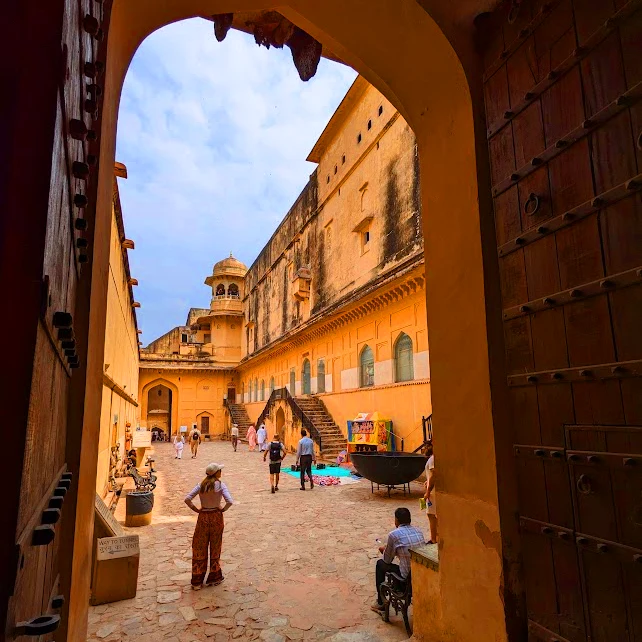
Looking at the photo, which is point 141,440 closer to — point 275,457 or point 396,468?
point 275,457

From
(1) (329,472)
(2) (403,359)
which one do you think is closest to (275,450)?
(1) (329,472)

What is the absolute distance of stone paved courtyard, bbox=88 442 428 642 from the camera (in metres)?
4.40

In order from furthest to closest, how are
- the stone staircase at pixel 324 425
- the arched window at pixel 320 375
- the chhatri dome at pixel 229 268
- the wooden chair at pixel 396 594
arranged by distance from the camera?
the chhatri dome at pixel 229 268
the arched window at pixel 320 375
the stone staircase at pixel 324 425
the wooden chair at pixel 396 594

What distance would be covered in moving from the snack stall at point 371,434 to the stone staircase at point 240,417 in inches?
688

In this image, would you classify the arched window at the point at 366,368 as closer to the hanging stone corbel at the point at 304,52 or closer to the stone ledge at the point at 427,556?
the stone ledge at the point at 427,556

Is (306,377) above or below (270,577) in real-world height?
above

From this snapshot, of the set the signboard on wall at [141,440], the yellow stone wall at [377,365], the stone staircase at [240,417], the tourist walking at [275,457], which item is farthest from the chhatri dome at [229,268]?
the tourist walking at [275,457]

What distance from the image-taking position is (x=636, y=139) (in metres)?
1.98

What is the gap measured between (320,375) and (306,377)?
222 centimetres

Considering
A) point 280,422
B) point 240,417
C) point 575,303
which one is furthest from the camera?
point 240,417

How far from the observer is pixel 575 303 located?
2285mm

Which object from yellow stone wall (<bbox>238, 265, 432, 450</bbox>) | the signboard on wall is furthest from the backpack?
the signboard on wall

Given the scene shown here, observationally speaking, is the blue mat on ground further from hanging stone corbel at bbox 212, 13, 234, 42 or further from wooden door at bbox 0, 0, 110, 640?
wooden door at bbox 0, 0, 110, 640

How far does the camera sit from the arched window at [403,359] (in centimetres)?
1447
